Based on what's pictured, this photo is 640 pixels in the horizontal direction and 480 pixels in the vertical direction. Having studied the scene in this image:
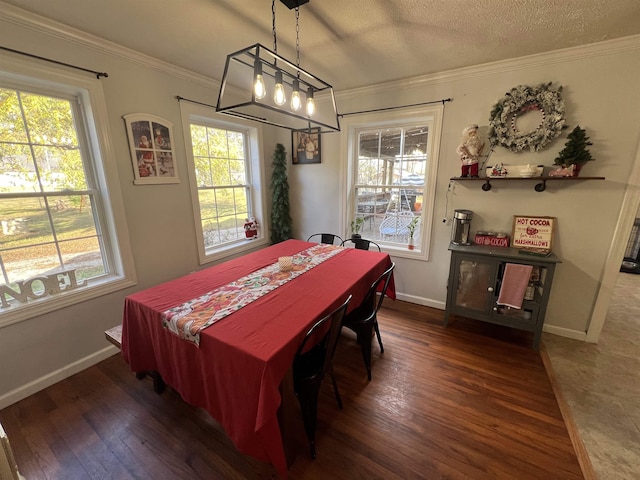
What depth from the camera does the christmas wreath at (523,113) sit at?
2.14 m

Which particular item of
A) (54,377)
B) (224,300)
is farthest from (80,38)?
(54,377)

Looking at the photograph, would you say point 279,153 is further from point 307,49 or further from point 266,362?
point 266,362

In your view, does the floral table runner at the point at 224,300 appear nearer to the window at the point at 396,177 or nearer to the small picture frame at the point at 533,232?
the window at the point at 396,177

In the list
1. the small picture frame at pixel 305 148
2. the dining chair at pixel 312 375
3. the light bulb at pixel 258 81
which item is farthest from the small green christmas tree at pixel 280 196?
the dining chair at pixel 312 375

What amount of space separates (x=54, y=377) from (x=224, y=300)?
1.61 metres

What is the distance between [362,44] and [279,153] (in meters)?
1.77

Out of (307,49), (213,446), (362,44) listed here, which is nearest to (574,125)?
(362,44)

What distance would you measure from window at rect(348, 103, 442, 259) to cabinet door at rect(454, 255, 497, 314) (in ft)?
1.76

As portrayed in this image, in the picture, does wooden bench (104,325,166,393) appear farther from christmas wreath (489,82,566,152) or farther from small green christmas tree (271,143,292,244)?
christmas wreath (489,82,566,152)

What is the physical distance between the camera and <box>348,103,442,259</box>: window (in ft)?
9.26

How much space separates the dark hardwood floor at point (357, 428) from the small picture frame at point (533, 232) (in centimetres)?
99

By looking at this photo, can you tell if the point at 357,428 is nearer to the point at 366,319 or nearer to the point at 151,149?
the point at 366,319

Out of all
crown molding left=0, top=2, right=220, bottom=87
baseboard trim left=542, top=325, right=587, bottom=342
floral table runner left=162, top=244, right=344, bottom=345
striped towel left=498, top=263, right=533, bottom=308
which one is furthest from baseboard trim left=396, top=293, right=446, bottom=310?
crown molding left=0, top=2, right=220, bottom=87

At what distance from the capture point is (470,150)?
7.95ft
